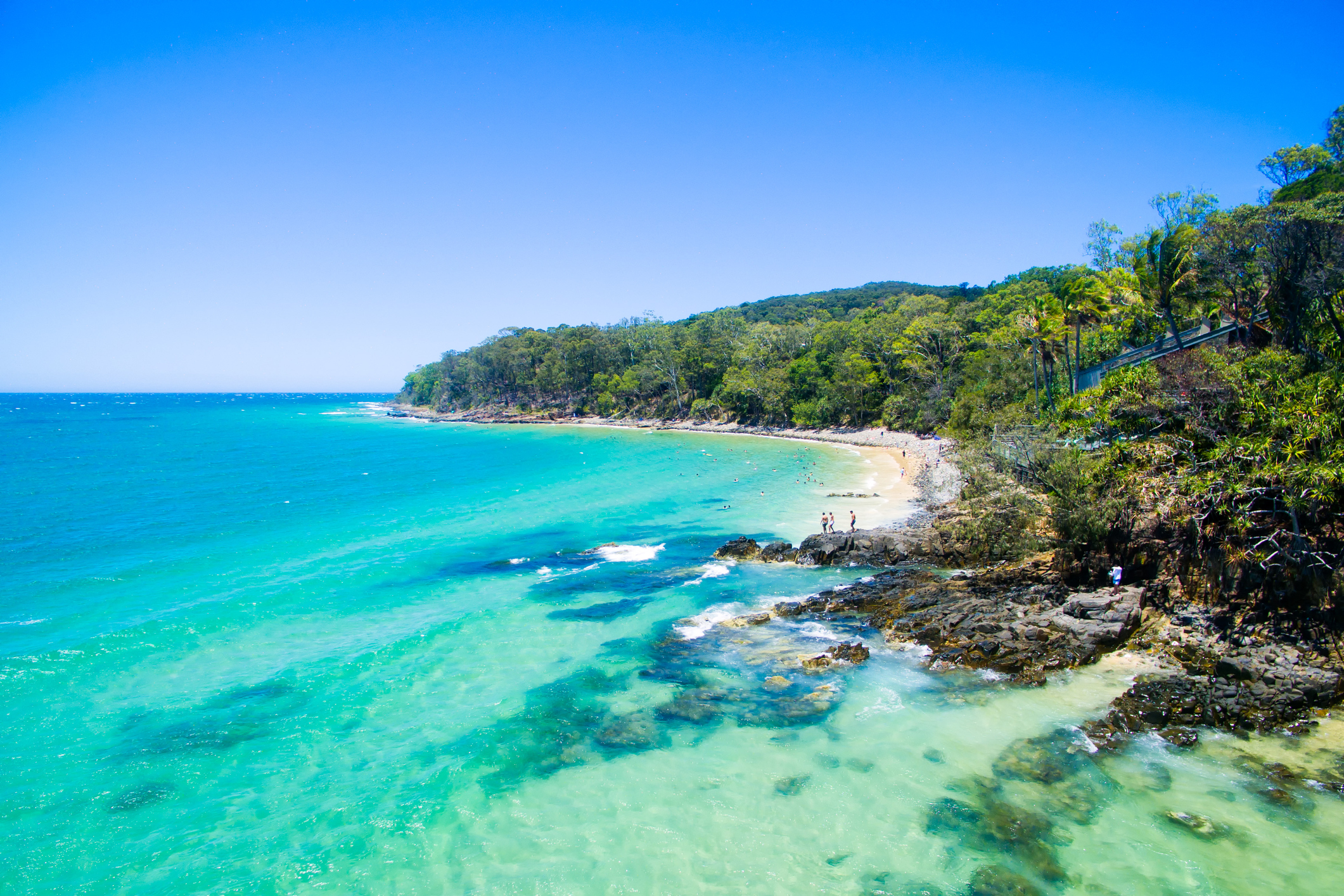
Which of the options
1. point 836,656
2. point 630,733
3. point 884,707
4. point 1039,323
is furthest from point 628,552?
point 1039,323

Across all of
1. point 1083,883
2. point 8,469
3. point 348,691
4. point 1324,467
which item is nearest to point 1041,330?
point 1324,467

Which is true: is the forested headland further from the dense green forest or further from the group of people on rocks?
the group of people on rocks

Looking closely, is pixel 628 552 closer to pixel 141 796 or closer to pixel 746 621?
pixel 746 621

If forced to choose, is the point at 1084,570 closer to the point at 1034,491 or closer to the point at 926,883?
the point at 1034,491

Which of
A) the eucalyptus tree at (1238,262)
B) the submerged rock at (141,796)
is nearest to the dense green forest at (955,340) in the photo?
the eucalyptus tree at (1238,262)

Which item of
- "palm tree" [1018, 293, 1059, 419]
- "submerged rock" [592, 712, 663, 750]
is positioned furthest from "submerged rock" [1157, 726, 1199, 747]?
"palm tree" [1018, 293, 1059, 419]

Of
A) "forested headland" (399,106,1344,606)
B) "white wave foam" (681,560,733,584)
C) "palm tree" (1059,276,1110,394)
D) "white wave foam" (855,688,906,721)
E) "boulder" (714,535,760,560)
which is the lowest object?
"white wave foam" (855,688,906,721)

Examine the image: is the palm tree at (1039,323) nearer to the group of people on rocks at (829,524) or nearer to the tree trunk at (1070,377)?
the tree trunk at (1070,377)
